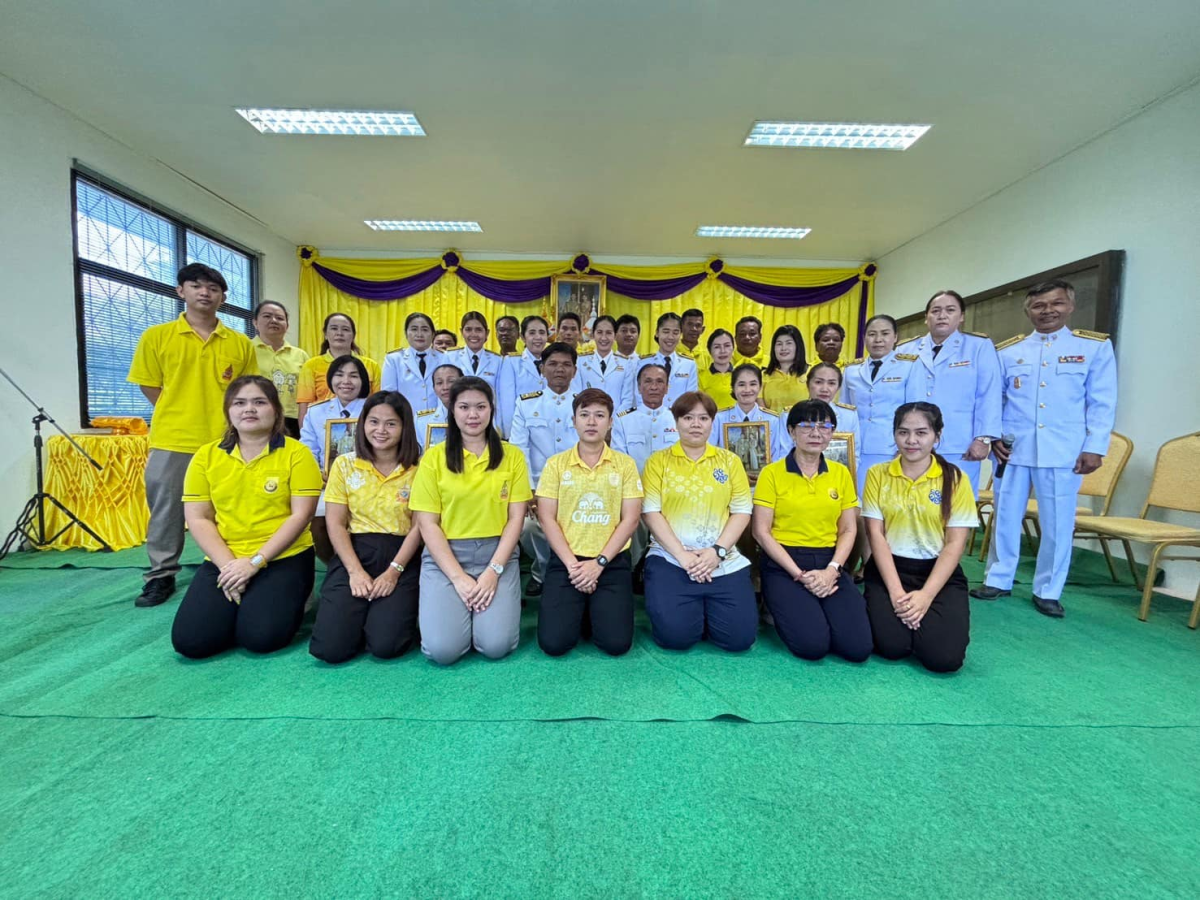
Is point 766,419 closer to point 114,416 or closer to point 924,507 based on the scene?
point 924,507

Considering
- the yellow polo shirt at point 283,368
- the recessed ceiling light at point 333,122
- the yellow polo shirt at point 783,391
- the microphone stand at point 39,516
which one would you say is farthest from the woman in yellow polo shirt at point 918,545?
the microphone stand at point 39,516

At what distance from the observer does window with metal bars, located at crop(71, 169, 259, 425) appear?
4.73 m

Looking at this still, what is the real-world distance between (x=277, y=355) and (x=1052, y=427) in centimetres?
578

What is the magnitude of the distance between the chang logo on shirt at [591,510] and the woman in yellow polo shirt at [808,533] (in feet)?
2.71

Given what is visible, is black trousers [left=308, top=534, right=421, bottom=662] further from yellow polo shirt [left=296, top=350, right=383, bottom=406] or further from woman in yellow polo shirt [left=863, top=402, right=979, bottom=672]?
woman in yellow polo shirt [left=863, top=402, right=979, bottom=672]

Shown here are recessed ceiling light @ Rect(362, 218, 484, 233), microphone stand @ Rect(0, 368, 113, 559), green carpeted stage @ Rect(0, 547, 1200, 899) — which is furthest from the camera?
recessed ceiling light @ Rect(362, 218, 484, 233)

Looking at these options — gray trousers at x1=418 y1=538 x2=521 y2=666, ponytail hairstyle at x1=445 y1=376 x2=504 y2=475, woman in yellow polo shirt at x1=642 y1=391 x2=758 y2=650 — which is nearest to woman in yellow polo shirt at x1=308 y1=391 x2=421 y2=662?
gray trousers at x1=418 y1=538 x2=521 y2=666

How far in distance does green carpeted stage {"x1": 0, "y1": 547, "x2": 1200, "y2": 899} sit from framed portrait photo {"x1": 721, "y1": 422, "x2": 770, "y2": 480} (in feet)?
3.89

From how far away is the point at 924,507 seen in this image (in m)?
2.49

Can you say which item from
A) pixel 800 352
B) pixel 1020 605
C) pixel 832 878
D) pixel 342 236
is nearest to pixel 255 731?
pixel 832 878

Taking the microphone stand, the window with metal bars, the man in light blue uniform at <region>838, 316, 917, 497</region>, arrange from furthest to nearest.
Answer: the window with metal bars → the microphone stand → the man in light blue uniform at <region>838, 316, 917, 497</region>

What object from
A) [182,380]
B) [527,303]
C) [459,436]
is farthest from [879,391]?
[527,303]

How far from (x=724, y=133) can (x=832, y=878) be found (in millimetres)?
5337

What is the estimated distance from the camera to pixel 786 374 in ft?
12.4
